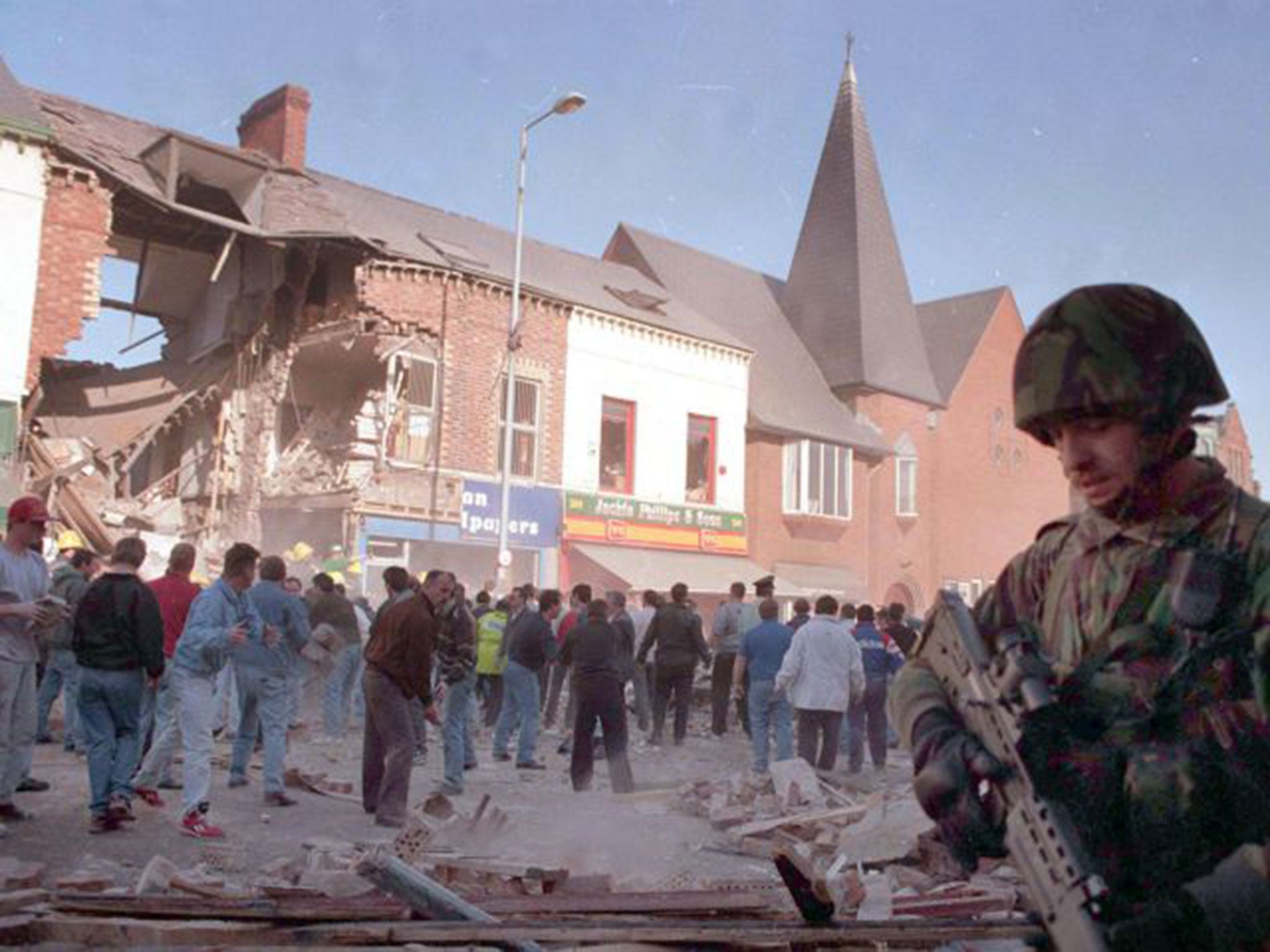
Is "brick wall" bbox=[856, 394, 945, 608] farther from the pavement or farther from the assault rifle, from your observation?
the assault rifle

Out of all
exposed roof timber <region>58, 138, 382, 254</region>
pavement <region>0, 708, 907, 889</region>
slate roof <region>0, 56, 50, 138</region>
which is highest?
slate roof <region>0, 56, 50, 138</region>

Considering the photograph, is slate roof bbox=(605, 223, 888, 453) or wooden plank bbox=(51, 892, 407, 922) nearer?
wooden plank bbox=(51, 892, 407, 922)

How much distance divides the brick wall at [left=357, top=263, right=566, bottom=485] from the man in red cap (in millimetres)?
13699

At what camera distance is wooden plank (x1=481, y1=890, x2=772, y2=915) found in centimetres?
385

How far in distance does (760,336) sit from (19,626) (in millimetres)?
26079

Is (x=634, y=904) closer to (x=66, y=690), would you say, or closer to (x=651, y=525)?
(x=66, y=690)

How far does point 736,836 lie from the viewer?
8.41 meters

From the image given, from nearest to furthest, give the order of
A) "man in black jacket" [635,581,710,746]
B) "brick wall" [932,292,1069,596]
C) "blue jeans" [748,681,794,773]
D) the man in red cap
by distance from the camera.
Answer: the man in red cap, "blue jeans" [748,681,794,773], "man in black jacket" [635,581,710,746], "brick wall" [932,292,1069,596]

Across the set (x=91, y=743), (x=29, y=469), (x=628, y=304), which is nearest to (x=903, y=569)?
(x=628, y=304)

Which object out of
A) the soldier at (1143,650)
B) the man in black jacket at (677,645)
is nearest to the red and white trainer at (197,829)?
the man in black jacket at (677,645)

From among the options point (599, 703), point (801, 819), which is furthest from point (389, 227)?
point (801, 819)

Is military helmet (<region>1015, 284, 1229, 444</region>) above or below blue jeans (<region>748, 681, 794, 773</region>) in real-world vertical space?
above

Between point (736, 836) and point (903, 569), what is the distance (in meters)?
24.3

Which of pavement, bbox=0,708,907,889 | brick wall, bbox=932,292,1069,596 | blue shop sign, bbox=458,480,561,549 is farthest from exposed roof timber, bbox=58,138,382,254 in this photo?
brick wall, bbox=932,292,1069,596
